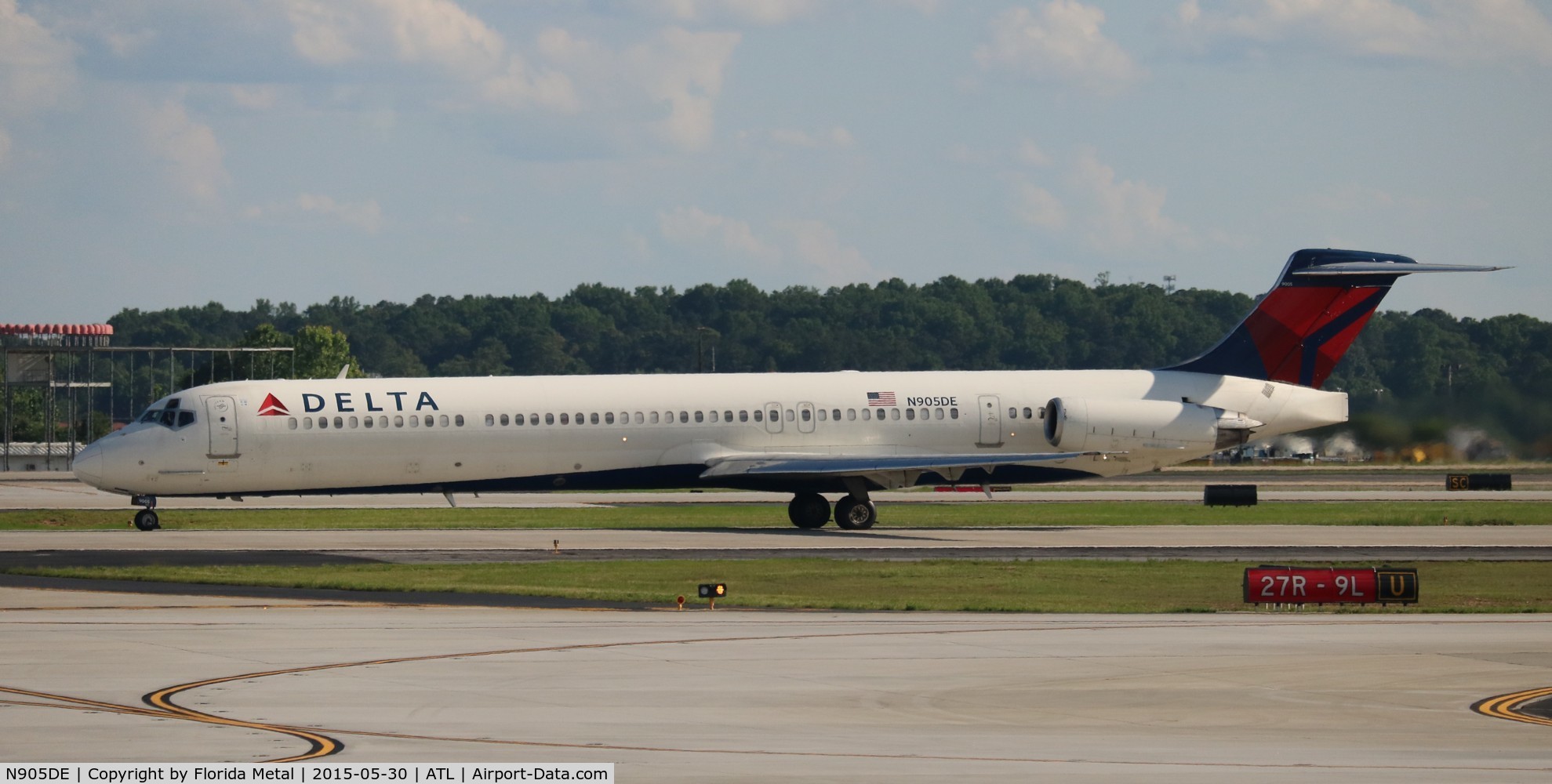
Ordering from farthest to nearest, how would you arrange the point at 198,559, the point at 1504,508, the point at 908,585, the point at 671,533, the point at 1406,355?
the point at 1406,355
the point at 1504,508
the point at 671,533
the point at 198,559
the point at 908,585

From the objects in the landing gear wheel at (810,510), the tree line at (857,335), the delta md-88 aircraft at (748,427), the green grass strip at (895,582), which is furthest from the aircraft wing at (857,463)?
the tree line at (857,335)

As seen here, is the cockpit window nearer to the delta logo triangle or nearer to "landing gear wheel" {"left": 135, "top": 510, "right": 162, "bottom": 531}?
the delta logo triangle

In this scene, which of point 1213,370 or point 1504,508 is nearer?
point 1213,370

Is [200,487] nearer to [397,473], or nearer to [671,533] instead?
[397,473]

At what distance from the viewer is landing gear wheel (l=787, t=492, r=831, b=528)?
158ft

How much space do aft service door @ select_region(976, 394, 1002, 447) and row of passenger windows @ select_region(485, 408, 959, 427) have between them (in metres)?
0.73

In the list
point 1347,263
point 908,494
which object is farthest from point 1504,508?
point 908,494

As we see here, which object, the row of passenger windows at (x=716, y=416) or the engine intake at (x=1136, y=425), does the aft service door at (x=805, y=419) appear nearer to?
the row of passenger windows at (x=716, y=416)

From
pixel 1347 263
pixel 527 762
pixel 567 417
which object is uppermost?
pixel 1347 263

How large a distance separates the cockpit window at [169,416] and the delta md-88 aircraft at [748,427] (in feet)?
0.17

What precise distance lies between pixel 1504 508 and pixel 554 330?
144165 millimetres

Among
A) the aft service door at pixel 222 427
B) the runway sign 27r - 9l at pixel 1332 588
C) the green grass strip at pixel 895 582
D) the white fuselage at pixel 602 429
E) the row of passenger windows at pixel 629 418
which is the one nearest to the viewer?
the runway sign 27r - 9l at pixel 1332 588

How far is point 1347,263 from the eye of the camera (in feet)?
167

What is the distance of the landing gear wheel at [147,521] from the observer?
4641cm
